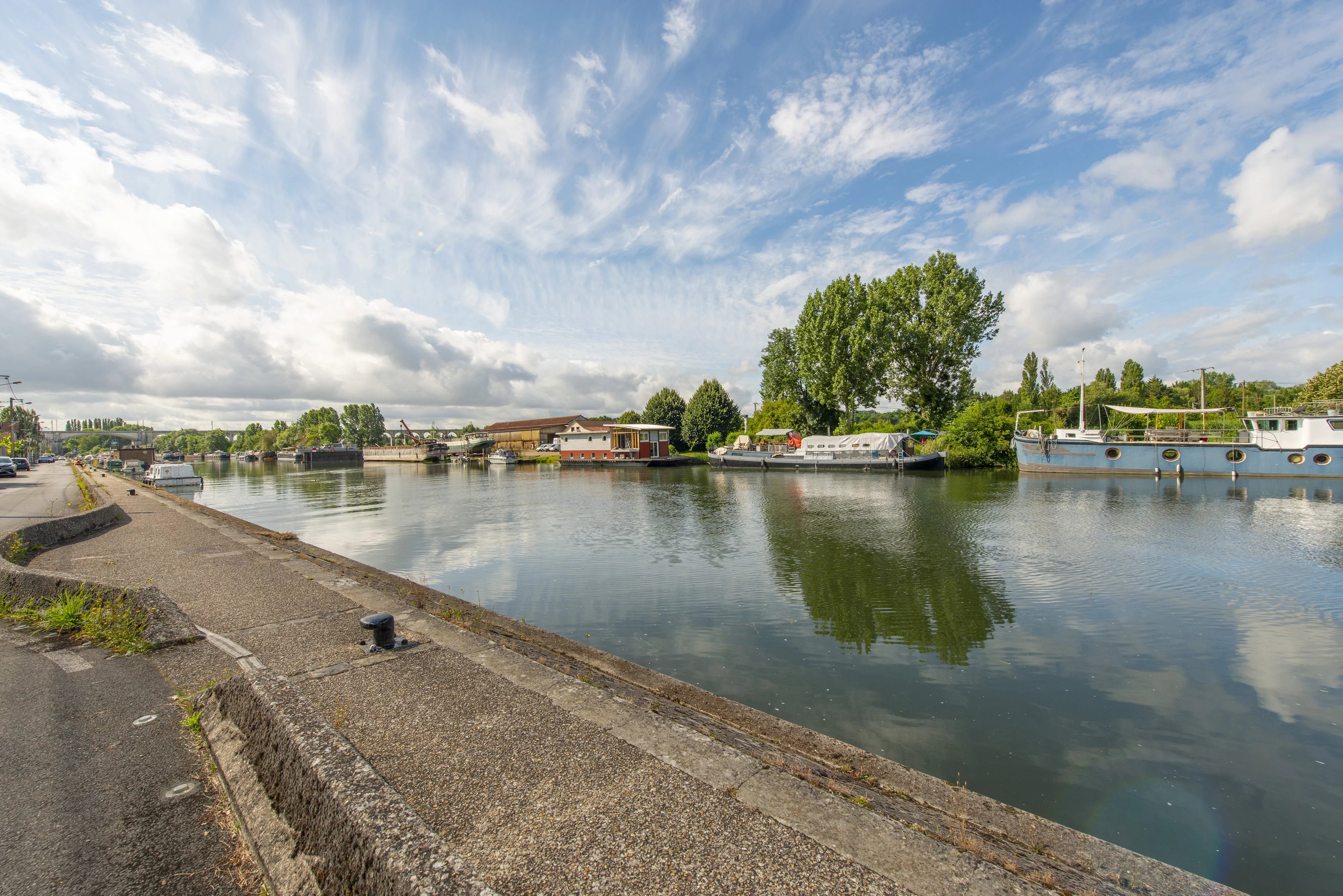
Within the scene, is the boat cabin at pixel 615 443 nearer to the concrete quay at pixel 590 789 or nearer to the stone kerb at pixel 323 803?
the concrete quay at pixel 590 789

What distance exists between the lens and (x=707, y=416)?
74312 mm

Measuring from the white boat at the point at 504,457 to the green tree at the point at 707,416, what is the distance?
22990mm

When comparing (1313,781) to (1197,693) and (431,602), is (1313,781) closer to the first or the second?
(1197,693)

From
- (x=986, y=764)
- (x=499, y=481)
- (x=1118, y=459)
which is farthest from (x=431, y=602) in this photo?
(x=1118, y=459)

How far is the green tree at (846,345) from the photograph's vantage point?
4891cm

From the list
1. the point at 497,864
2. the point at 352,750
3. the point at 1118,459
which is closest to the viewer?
the point at 497,864

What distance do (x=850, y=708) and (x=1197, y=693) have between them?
4.07 meters

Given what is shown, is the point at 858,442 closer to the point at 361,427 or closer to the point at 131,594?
the point at 131,594

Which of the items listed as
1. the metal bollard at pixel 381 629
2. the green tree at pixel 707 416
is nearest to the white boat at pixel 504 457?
the green tree at pixel 707 416

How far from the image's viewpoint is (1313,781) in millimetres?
4688

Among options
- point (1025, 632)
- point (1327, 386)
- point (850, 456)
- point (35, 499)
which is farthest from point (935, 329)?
point (35, 499)

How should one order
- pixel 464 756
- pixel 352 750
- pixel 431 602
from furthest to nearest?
pixel 431 602 → pixel 464 756 → pixel 352 750

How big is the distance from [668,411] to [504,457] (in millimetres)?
23671

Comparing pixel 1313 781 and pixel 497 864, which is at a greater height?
pixel 497 864
